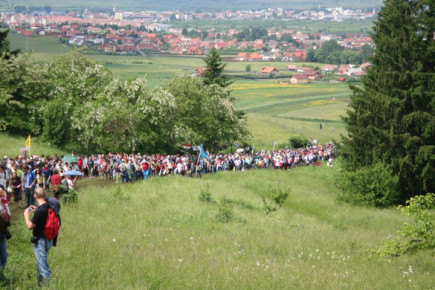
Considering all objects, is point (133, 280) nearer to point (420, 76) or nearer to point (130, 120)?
point (420, 76)

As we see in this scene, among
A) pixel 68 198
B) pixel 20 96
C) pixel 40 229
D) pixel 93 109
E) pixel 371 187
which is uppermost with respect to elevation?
pixel 40 229

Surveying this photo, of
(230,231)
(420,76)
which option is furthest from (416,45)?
(230,231)

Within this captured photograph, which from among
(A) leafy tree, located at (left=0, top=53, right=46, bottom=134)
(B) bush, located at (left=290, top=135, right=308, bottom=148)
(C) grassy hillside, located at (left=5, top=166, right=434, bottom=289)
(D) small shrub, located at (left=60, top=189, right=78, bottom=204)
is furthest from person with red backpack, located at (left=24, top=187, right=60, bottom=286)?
(B) bush, located at (left=290, top=135, right=308, bottom=148)

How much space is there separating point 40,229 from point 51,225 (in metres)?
0.19

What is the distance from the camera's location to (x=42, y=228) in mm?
9867

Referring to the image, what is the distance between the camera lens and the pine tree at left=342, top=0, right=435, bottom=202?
35969 millimetres

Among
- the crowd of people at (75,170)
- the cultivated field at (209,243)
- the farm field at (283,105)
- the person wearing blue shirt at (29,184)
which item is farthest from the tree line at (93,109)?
the person wearing blue shirt at (29,184)

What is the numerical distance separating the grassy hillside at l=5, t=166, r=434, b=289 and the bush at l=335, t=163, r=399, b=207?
16.3 feet

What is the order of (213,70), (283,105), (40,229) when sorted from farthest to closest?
(283,105) → (213,70) → (40,229)

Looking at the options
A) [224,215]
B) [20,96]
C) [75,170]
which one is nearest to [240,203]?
[224,215]

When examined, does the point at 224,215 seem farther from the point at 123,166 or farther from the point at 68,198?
the point at 123,166

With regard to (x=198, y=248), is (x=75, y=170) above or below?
below

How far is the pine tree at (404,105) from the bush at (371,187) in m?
2.48

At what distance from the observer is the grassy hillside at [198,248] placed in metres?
11.4
